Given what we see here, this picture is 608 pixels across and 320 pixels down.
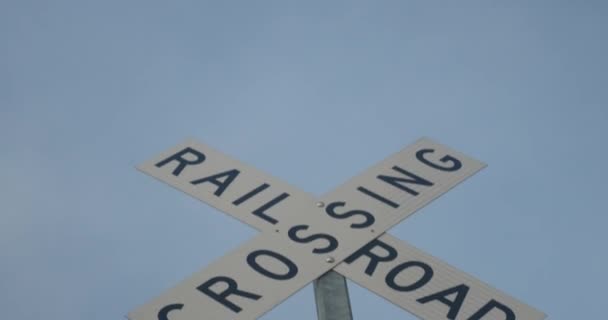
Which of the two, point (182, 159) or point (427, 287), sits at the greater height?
point (182, 159)

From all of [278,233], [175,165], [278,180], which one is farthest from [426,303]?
[175,165]

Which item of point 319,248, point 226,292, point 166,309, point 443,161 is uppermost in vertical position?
point 443,161

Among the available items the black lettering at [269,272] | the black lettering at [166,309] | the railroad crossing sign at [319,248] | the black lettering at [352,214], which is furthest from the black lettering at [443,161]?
the black lettering at [166,309]

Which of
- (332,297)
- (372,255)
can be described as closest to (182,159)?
(372,255)

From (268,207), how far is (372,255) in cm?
62

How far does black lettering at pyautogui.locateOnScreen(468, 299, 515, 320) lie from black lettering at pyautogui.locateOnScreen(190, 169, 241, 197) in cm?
150

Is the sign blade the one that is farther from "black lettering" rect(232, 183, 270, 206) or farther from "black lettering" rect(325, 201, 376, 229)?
"black lettering" rect(232, 183, 270, 206)

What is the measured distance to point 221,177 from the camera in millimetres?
4816

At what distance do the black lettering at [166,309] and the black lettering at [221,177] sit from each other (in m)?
0.82

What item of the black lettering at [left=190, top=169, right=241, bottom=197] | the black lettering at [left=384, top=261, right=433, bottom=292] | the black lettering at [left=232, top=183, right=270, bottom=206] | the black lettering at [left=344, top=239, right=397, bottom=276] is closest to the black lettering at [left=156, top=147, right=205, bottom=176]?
the black lettering at [left=190, top=169, right=241, bottom=197]

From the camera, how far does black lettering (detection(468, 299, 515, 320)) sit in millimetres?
4098

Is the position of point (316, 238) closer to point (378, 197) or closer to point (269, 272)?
point (269, 272)

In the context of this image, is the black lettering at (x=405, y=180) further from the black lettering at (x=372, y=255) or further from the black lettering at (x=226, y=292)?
the black lettering at (x=226, y=292)

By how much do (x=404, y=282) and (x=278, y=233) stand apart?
675mm
